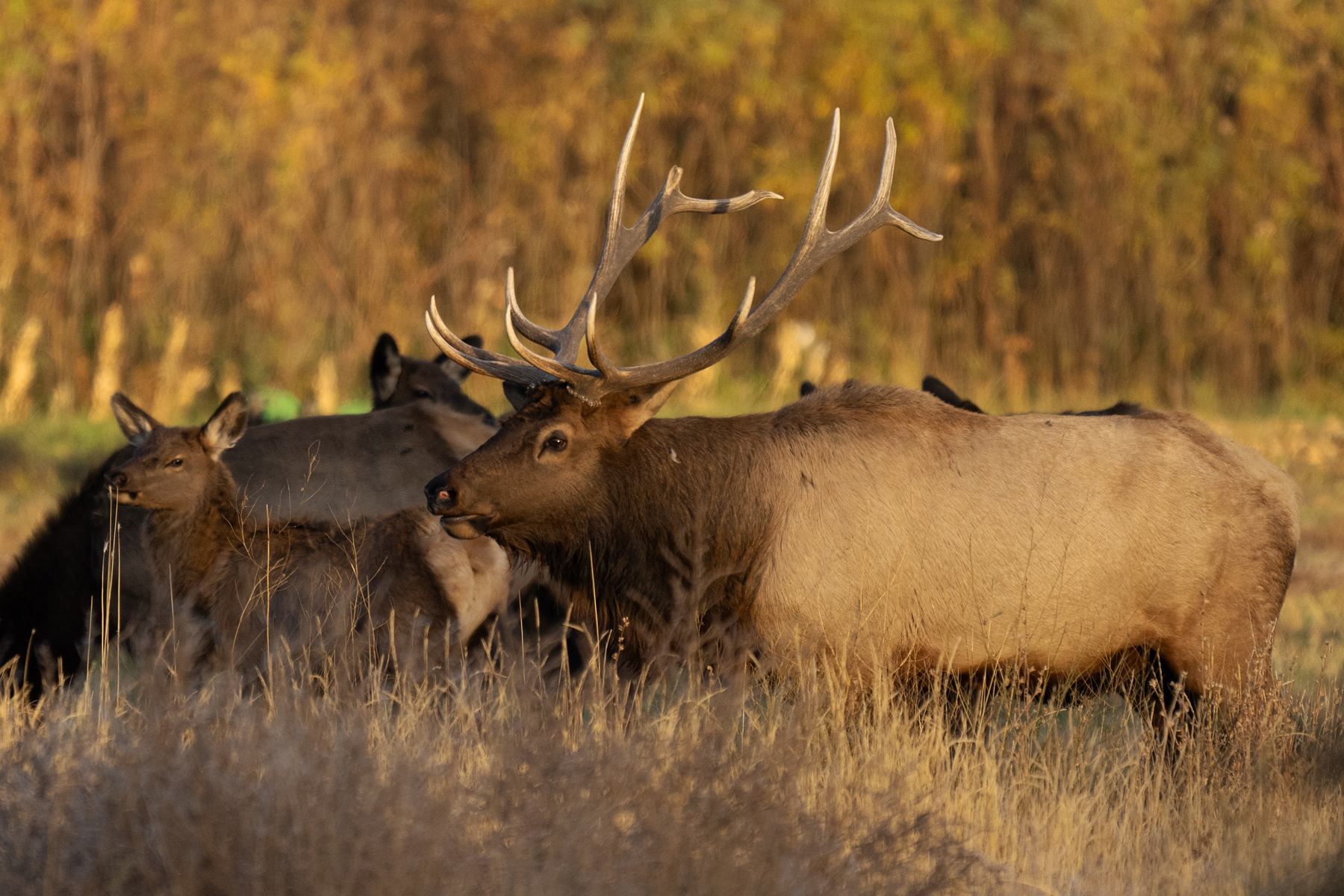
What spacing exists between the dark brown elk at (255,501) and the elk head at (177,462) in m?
0.30

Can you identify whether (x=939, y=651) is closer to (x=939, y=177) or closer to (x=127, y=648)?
(x=127, y=648)

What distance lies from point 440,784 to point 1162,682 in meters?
3.12

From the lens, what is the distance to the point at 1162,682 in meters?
5.92

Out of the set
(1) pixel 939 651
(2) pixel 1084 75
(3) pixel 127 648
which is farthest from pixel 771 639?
(2) pixel 1084 75

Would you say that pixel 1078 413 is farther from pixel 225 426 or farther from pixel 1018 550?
pixel 225 426

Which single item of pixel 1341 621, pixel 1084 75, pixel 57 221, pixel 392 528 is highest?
pixel 1084 75

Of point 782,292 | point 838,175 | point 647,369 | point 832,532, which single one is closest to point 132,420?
point 647,369

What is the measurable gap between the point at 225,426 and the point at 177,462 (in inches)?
11.7

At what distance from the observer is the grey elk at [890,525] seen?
568cm

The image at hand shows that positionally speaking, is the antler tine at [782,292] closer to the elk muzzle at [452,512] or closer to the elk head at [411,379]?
the elk muzzle at [452,512]

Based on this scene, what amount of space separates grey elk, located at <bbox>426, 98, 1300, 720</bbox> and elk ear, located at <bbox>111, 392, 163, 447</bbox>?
6.15 feet

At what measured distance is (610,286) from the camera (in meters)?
6.11

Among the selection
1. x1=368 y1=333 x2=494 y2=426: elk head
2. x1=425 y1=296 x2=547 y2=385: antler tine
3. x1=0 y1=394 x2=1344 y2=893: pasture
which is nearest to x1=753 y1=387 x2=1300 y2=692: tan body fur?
x1=0 y1=394 x2=1344 y2=893: pasture

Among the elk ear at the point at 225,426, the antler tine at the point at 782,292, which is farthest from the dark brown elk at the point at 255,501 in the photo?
the antler tine at the point at 782,292
